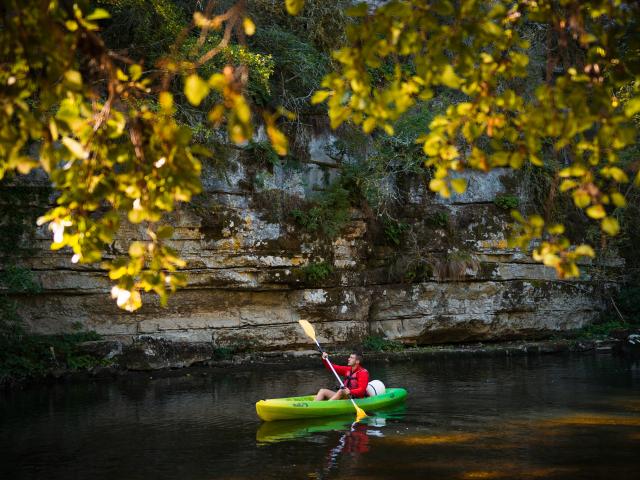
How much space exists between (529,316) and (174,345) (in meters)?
8.39

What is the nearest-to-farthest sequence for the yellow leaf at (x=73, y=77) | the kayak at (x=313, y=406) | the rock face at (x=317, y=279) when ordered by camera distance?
the yellow leaf at (x=73, y=77), the kayak at (x=313, y=406), the rock face at (x=317, y=279)

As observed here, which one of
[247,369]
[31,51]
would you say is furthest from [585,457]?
[247,369]

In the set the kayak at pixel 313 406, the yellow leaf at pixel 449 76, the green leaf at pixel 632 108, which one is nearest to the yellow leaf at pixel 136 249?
the yellow leaf at pixel 449 76

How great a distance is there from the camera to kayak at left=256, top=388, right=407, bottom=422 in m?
10.2

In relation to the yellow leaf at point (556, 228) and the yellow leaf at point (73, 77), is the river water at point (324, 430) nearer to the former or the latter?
the yellow leaf at point (556, 228)

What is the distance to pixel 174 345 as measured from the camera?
14703mm

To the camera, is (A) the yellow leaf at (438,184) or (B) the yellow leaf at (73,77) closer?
(B) the yellow leaf at (73,77)

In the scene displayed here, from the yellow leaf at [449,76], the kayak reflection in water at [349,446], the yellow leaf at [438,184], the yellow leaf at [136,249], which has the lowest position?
the kayak reflection in water at [349,446]

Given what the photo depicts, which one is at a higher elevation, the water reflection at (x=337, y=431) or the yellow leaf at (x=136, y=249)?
the yellow leaf at (x=136, y=249)

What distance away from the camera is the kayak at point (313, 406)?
33.4 ft

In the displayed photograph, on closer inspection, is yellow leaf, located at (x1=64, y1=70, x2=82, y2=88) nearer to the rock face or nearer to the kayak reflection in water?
the kayak reflection in water

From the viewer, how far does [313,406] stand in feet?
34.5

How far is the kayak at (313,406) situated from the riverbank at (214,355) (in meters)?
4.18

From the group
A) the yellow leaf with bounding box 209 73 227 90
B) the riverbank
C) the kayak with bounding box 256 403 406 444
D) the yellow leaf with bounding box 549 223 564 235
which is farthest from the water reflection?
the yellow leaf with bounding box 209 73 227 90
